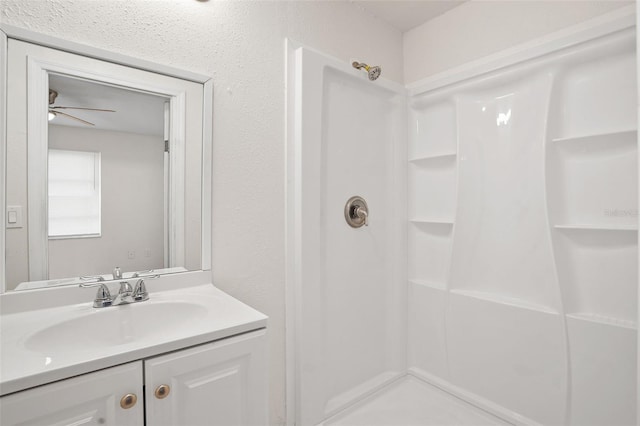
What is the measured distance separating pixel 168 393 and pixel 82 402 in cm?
18

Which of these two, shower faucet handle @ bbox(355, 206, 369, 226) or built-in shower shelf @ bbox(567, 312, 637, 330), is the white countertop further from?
built-in shower shelf @ bbox(567, 312, 637, 330)

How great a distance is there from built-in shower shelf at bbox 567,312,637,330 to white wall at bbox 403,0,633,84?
1.33 meters

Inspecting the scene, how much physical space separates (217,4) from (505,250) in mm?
1826

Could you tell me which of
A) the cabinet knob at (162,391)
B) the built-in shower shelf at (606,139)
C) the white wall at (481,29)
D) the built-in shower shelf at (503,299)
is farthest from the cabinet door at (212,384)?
the white wall at (481,29)

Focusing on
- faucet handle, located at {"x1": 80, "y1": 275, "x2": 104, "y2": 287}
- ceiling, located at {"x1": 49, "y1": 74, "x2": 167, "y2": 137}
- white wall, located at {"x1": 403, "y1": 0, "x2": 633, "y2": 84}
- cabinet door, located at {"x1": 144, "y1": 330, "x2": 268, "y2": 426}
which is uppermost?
white wall, located at {"x1": 403, "y1": 0, "x2": 633, "y2": 84}

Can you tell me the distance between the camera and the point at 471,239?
6.10 ft

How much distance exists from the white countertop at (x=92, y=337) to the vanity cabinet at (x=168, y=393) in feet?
0.07

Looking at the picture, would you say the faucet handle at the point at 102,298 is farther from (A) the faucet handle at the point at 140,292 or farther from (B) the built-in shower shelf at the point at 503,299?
(B) the built-in shower shelf at the point at 503,299

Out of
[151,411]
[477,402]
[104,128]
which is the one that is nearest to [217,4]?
[104,128]

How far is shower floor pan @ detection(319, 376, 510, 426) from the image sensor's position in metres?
1.68

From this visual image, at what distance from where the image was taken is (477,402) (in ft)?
5.83

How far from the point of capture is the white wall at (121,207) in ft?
3.70

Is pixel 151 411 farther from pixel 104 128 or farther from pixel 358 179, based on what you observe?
pixel 358 179

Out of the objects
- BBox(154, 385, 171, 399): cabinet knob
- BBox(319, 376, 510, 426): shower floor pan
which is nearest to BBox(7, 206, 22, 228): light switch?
BBox(154, 385, 171, 399): cabinet knob
